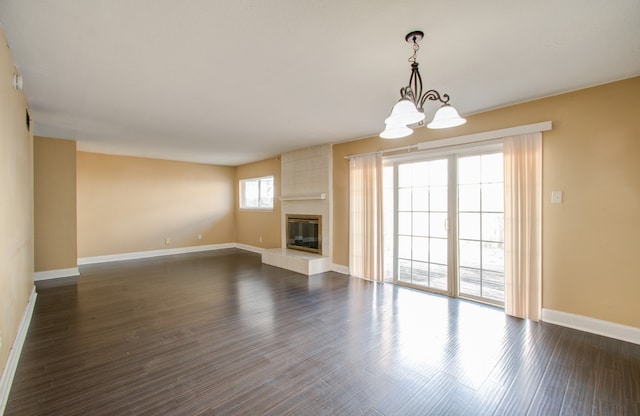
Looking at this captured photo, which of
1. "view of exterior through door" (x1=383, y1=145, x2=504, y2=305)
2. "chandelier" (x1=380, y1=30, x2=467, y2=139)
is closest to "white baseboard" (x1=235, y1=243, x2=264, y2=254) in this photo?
"view of exterior through door" (x1=383, y1=145, x2=504, y2=305)

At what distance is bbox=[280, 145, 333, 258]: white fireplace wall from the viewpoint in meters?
5.73

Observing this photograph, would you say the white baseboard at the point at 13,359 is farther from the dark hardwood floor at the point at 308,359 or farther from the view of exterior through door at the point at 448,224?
the view of exterior through door at the point at 448,224

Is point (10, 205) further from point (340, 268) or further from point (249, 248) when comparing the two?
point (249, 248)

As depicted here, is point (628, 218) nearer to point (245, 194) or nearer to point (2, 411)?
point (2, 411)

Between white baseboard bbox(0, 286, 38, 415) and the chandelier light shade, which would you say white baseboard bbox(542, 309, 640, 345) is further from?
white baseboard bbox(0, 286, 38, 415)

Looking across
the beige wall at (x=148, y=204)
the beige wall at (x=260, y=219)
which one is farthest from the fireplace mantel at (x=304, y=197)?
the beige wall at (x=148, y=204)

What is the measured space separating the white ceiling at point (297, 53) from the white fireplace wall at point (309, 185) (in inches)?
78.6

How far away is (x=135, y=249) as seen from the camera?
696cm

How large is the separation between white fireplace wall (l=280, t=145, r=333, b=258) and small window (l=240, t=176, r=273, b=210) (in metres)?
1.00

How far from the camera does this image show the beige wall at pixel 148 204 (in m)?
6.36

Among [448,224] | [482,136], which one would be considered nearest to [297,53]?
[482,136]

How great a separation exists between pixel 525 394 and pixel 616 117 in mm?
2781

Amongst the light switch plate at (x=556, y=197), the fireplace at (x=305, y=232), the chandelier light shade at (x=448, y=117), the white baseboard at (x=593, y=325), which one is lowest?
the white baseboard at (x=593, y=325)

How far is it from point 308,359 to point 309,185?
13.4ft
